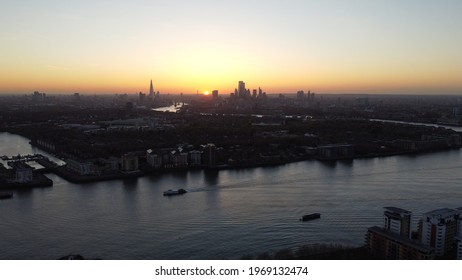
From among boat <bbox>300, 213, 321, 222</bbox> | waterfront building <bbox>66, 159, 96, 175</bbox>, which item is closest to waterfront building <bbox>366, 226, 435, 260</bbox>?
boat <bbox>300, 213, 321, 222</bbox>

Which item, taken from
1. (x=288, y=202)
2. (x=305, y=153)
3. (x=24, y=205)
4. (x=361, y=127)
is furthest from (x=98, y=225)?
(x=361, y=127)

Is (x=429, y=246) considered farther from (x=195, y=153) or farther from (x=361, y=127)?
(x=361, y=127)

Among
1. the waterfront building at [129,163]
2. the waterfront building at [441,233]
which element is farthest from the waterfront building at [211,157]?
the waterfront building at [441,233]

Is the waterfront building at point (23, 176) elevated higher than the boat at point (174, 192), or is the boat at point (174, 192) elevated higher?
the waterfront building at point (23, 176)

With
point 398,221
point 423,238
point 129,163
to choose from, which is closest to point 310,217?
point 398,221

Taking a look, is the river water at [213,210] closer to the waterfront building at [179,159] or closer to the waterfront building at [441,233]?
the waterfront building at [179,159]

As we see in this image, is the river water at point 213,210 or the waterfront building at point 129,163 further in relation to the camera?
the waterfront building at point 129,163

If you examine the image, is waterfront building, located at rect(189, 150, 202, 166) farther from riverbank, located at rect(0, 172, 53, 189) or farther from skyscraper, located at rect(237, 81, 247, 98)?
skyscraper, located at rect(237, 81, 247, 98)

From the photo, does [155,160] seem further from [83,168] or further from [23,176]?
[23,176]
